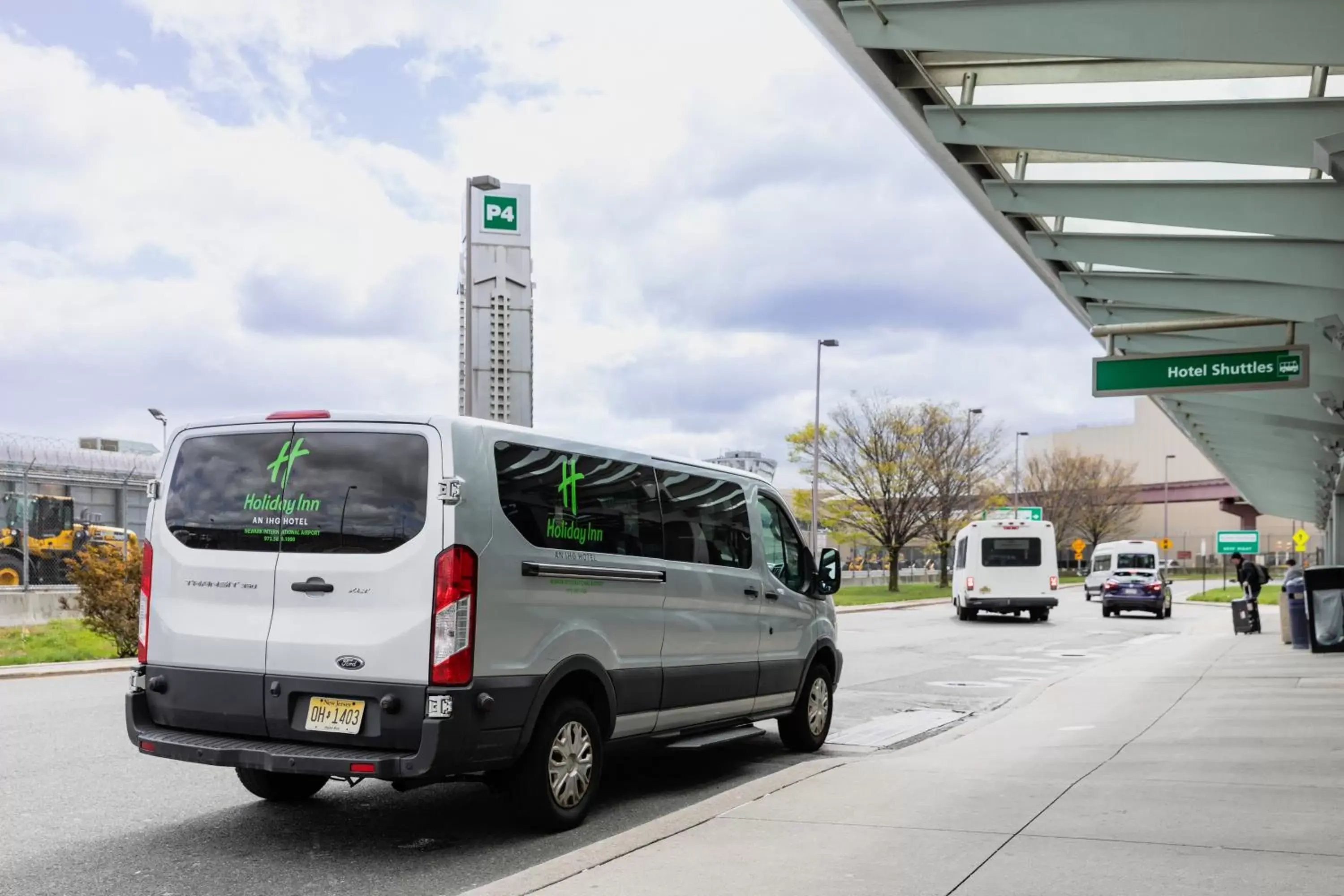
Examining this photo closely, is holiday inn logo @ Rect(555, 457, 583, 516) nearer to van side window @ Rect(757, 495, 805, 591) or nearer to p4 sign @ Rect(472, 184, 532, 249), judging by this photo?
van side window @ Rect(757, 495, 805, 591)

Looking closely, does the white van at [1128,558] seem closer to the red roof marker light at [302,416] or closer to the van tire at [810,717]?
the van tire at [810,717]

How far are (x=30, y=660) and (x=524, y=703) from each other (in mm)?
13304

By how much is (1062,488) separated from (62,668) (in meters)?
74.7

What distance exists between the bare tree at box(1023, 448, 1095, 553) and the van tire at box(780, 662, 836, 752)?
71.3 meters

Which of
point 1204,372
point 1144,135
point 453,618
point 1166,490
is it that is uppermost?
point 1166,490

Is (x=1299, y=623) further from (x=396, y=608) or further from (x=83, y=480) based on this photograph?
(x=83, y=480)

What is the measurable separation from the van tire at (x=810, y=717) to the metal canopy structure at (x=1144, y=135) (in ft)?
15.8

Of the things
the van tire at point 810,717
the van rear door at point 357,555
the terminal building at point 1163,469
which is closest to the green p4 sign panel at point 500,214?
the van tire at point 810,717

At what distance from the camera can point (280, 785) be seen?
24.6 ft

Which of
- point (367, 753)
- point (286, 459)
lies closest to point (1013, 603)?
point (286, 459)

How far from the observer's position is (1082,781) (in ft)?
26.0

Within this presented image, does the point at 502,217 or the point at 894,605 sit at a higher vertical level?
the point at 502,217

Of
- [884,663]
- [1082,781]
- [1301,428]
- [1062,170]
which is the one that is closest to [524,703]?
[1082,781]

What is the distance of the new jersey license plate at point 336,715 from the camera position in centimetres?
607
